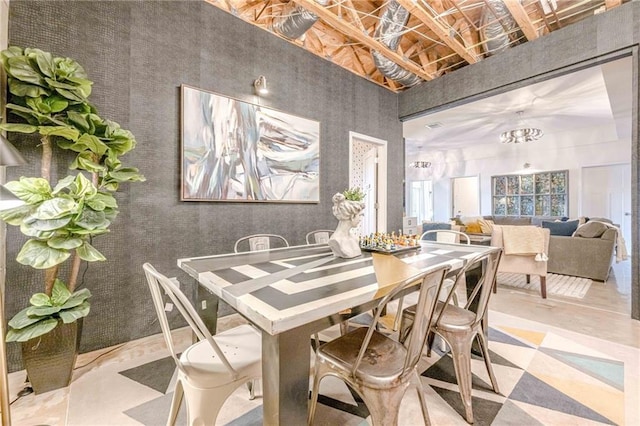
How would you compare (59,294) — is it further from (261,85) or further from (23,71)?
(261,85)

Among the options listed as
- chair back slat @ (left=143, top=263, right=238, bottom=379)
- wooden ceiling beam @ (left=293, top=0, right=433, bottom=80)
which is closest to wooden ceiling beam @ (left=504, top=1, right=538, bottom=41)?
wooden ceiling beam @ (left=293, top=0, right=433, bottom=80)

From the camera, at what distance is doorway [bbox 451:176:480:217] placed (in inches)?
352

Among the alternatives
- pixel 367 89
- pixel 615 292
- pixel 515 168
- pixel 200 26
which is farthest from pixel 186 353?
pixel 515 168

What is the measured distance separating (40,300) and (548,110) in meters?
7.35

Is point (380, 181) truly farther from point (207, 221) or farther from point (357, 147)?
point (207, 221)

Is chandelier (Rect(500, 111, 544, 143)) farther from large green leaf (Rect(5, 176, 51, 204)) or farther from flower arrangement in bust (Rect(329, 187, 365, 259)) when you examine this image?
large green leaf (Rect(5, 176, 51, 204))

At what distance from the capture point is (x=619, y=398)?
1.63 meters

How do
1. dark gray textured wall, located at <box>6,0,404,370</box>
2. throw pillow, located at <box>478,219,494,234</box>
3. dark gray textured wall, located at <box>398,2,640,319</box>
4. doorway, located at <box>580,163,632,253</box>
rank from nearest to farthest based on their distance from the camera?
1. dark gray textured wall, located at <box>6,0,404,370</box>
2. dark gray textured wall, located at <box>398,2,640,319</box>
3. throw pillow, located at <box>478,219,494,234</box>
4. doorway, located at <box>580,163,632,253</box>

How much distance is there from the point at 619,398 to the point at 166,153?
356 centimetres

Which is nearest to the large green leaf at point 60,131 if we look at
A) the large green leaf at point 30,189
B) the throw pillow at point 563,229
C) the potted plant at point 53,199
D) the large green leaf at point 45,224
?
the potted plant at point 53,199

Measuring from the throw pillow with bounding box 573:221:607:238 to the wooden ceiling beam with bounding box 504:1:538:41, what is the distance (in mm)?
2872

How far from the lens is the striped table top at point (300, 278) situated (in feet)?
3.00

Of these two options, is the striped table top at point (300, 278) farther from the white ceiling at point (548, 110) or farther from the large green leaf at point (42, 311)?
the white ceiling at point (548, 110)

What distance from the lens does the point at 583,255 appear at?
4.21m
